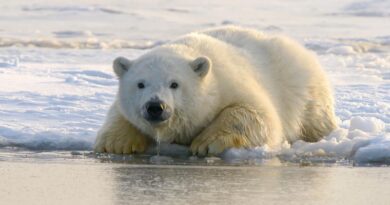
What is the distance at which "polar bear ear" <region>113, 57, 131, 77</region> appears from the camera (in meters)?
6.98

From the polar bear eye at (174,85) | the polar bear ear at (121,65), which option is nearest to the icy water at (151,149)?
the polar bear eye at (174,85)

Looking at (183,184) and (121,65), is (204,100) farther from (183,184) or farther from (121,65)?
(183,184)

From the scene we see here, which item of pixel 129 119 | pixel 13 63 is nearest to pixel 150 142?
pixel 129 119

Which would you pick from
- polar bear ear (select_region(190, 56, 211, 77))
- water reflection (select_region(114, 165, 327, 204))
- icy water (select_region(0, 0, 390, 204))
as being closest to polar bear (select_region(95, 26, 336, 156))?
polar bear ear (select_region(190, 56, 211, 77))

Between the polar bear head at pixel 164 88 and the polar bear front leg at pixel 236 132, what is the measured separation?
0.18 metres

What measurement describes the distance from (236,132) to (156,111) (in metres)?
0.67

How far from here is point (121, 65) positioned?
23.1 ft

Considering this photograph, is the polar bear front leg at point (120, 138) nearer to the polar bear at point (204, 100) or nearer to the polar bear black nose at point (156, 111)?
the polar bear at point (204, 100)

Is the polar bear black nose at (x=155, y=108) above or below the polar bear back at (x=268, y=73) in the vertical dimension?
below

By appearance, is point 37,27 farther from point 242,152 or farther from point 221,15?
point 242,152

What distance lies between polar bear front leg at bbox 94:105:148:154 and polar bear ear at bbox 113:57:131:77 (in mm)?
365

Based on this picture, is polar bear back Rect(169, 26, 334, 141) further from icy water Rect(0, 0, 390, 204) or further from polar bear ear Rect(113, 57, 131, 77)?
polar bear ear Rect(113, 57, 131, 77)

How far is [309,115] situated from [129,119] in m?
1.66

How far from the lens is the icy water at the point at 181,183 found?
185 inches
